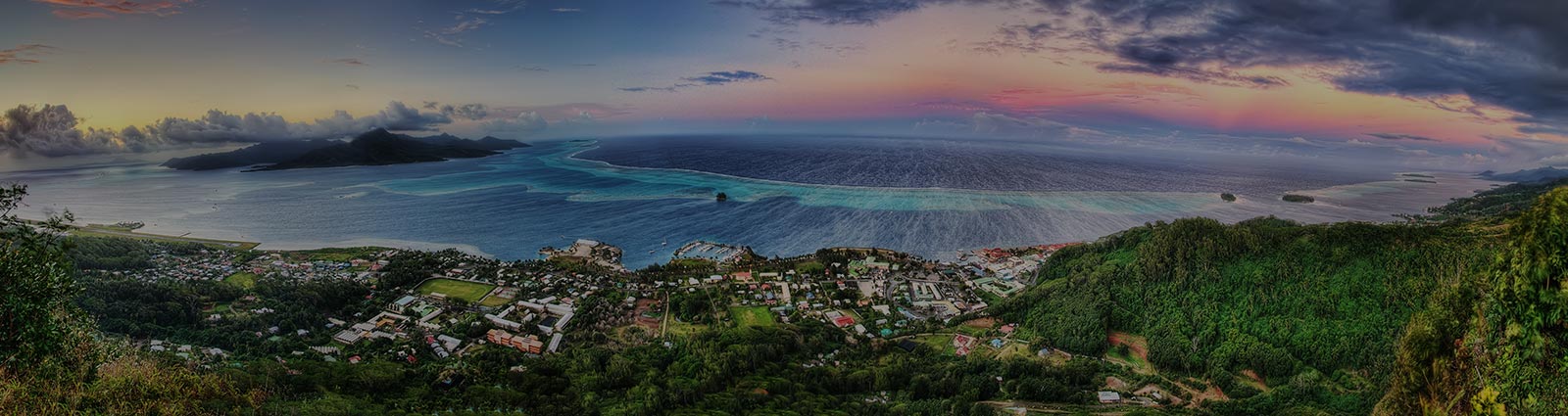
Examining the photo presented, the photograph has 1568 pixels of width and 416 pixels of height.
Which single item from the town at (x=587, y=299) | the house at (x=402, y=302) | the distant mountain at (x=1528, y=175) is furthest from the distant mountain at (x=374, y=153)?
the distant mountain at (x=1528, y=175)

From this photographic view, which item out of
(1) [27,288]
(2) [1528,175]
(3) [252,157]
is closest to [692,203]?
(1) [27,288]

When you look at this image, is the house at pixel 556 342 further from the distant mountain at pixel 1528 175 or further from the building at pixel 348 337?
the distant mountain at pixel 1528 175

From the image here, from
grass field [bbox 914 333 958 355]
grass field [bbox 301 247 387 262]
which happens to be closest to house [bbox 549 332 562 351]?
grass field [bbox 914 333 958 355]

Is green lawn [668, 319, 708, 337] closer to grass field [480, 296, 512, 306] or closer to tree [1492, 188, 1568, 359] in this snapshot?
grass field [480, 296, 512, 306]

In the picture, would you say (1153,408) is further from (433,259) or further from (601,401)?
(433,259)

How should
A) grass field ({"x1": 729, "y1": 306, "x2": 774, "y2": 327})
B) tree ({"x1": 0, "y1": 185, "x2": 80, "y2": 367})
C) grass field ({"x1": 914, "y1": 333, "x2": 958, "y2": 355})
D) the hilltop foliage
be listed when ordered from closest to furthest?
tree ({"x1": 0, "y1": 185, "x2": 80, "y2": 367}) < the hilltop foliage < grass field ({"x1": 914, "y1": 333, "x2": 958, "y2": 355}) < grass field ({"x1": 729, "y1": 306, "x2": 774, "y2": 327})
